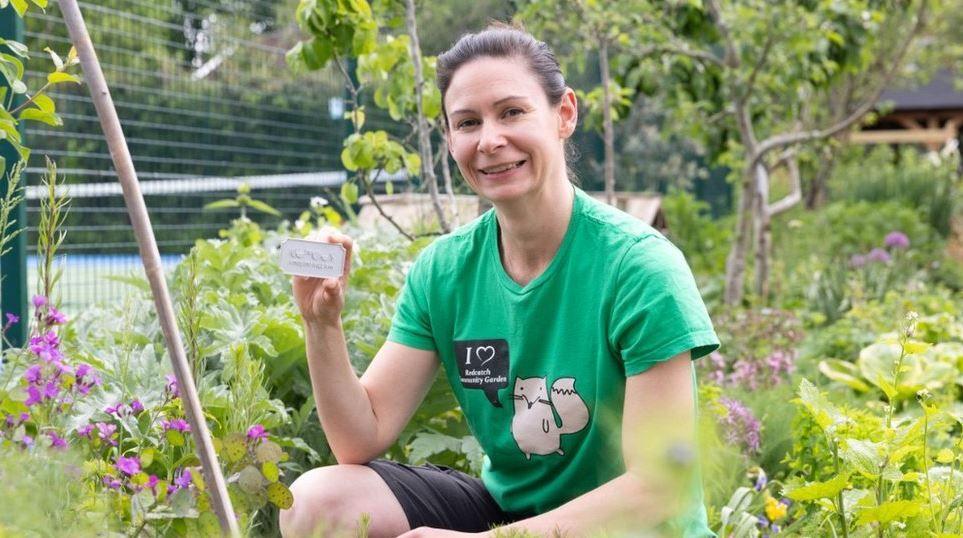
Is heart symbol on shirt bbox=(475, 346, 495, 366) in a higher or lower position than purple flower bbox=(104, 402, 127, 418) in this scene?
higher

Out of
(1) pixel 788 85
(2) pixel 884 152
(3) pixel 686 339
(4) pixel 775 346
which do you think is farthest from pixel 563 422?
(2) pixel 884 152

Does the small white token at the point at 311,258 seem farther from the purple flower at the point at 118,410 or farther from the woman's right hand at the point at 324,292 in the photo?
the purple flower at the point at 118,410

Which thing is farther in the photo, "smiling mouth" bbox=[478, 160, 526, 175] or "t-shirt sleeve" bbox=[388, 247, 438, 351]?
"t-shirt sleeve" bbox=[388, 247, 438, 351]

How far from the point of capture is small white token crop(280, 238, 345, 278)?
165 cm

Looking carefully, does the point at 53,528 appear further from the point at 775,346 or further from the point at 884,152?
the point at 884,152

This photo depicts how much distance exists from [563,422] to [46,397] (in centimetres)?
94

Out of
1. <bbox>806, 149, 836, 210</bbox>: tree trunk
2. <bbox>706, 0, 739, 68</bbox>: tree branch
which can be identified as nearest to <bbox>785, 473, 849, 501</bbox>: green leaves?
<bbox>706, 0, 739, 68</bbox>: tree branch

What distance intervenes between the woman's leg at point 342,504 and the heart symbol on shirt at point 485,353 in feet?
1.07

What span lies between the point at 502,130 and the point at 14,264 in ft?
7.86

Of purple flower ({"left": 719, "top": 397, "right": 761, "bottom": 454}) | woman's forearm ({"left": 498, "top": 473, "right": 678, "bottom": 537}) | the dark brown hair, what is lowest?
purple flower ({"left": 719, "top": 397, "right": 761, "bottom": 454})

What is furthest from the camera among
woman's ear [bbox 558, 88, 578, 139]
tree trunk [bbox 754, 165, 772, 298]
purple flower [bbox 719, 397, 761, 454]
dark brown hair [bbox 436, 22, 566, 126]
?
tree trunk [bbox 754, 165, 772, 298]

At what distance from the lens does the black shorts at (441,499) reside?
2.31 meters

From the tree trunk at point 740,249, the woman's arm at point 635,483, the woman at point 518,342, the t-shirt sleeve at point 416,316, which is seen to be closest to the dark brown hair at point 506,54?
the woman at point 518,342

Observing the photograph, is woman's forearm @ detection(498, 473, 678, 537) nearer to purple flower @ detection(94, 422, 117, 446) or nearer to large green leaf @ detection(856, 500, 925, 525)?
large green leaf @ detection(856, 500, 925, 525)
